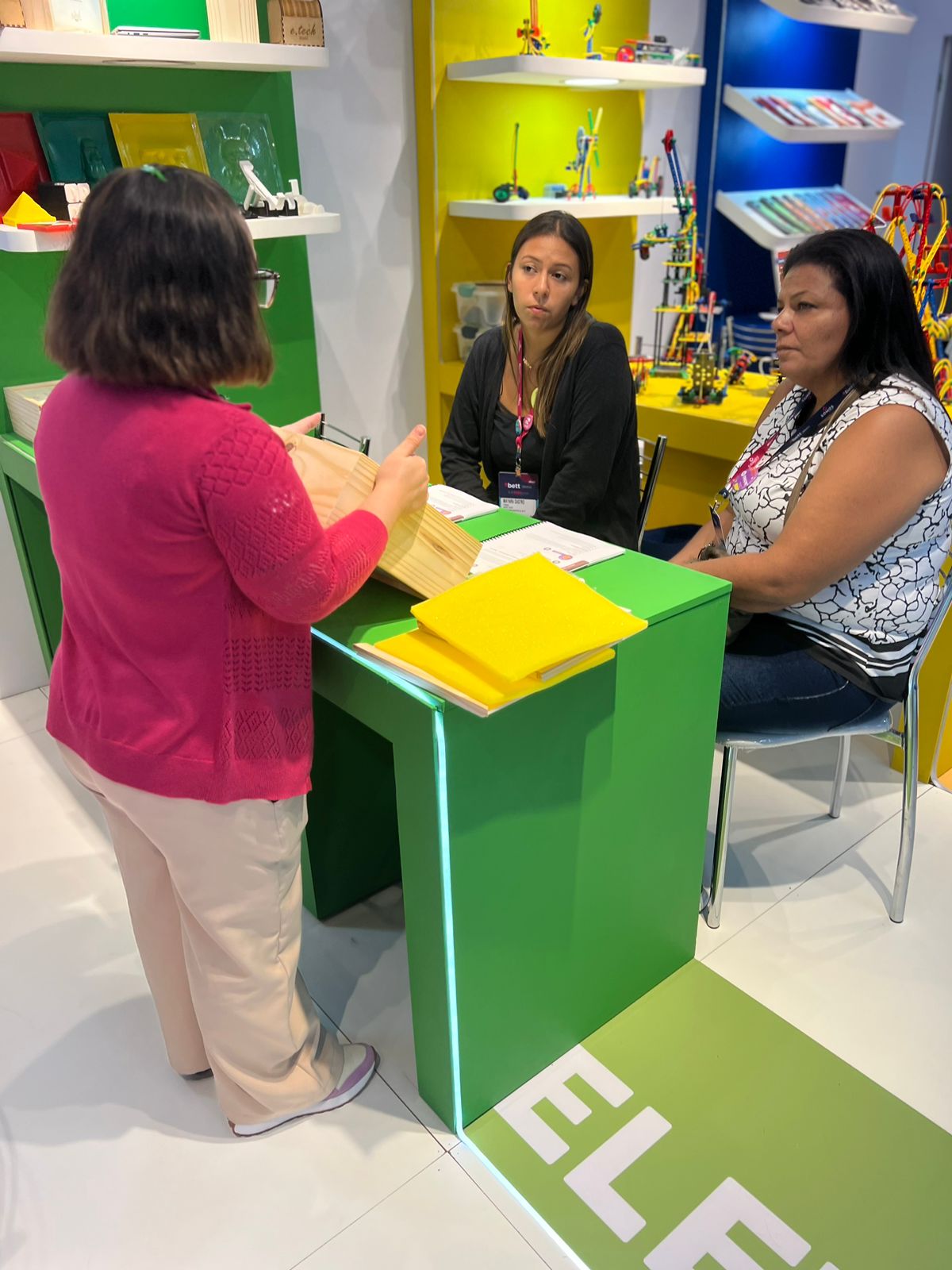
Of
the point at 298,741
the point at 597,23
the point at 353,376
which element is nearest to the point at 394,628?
the point at 298,741

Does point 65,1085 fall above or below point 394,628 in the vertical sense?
below

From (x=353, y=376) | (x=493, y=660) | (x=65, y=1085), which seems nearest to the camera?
(x=493, y=660)

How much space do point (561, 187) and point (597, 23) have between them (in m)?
0.61

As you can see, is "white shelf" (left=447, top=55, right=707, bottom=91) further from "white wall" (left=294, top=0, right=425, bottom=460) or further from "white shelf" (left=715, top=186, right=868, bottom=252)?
"white shelf" (left=715, top=186, right=868, bottom=252)

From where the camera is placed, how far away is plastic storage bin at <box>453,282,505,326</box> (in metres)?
3.28

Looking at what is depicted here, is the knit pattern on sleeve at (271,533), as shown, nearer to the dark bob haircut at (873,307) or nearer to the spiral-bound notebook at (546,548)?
the spiral-bound notebook at (546,548)

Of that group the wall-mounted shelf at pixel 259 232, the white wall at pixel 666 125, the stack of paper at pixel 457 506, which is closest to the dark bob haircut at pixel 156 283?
the stack of paper at pixel 457 506

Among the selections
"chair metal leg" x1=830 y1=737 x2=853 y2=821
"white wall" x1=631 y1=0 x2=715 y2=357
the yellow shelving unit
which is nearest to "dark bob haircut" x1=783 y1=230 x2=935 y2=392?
"chair metal leg" x1=830 y1=737 x2=853 y2=821

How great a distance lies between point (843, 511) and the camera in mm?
1770

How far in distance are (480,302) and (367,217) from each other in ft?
1.52

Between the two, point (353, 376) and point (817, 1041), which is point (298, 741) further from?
point (353, 376)

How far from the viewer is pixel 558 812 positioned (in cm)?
150

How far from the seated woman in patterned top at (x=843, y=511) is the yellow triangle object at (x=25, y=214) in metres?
1.75

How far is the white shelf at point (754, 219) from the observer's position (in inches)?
155
